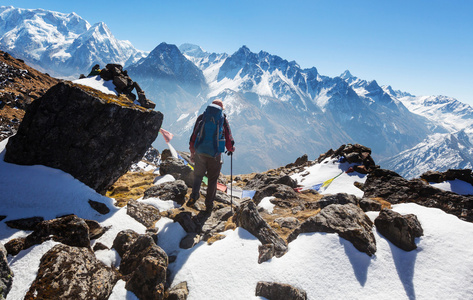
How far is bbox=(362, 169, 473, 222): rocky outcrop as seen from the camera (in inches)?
376

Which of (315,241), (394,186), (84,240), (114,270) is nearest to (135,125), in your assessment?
(84,240)

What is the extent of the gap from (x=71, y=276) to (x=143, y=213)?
3719 millimetres

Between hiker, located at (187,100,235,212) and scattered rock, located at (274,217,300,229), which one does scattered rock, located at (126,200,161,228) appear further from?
scattered rock, located at (274,217,300,229)

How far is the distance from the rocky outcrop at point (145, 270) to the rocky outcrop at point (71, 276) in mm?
370

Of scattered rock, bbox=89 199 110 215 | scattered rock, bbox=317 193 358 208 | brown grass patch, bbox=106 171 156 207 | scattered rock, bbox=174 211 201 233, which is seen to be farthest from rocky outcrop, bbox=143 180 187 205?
scattered rock, bbox=317 193 358 208

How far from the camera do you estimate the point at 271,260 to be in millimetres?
6254

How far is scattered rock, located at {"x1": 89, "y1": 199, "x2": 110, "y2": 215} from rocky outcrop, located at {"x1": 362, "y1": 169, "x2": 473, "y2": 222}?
44.2ft

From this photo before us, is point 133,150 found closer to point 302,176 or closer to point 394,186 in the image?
point 394,186

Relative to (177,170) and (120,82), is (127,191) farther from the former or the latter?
(120,82)

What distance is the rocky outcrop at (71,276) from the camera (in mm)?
4246

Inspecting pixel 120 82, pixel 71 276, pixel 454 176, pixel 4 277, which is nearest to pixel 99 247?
pixel 71 276

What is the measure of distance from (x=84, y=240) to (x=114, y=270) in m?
1.15

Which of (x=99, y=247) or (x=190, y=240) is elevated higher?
(x=190, y=240)

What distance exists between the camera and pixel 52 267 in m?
4.57
